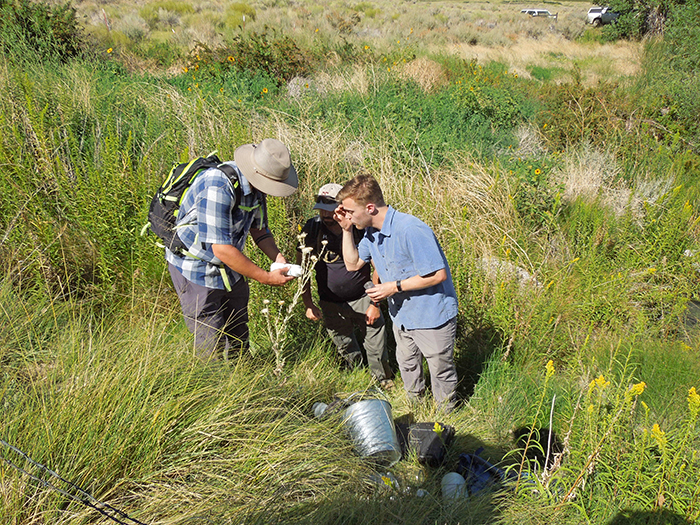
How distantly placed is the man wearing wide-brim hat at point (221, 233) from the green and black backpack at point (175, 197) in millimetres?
34

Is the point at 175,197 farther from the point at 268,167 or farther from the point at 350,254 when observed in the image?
the point at 350,254

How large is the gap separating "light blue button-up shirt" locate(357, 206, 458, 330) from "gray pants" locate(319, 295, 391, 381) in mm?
496

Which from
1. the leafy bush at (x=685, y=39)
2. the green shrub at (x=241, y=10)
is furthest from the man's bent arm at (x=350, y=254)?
the green shrub at (x=241, y=10)

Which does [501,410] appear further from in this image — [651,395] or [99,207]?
[99,207]

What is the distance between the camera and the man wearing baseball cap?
10.9 ft

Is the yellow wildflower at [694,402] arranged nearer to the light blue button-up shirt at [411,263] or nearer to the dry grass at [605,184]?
the light blue button-up shirt at [411,263]

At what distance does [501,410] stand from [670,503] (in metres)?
1.25

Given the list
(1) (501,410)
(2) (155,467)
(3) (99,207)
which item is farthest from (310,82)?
(2) (155,467)

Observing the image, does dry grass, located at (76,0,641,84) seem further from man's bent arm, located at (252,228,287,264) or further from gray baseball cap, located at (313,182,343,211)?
man's bent arm, located at (252,228,287,264)

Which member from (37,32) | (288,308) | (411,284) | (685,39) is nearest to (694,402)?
(411,284)

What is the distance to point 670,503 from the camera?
2078 millimetres

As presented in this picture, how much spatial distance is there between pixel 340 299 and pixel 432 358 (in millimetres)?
884

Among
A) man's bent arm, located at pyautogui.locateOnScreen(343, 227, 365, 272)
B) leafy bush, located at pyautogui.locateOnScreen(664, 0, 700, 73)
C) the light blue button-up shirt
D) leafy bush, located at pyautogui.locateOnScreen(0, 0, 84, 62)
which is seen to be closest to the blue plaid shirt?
man's bent arm, located at pyautogui.locateOnScreen(343, 227, 365, 272)

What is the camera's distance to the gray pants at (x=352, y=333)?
360 centimetres
